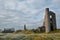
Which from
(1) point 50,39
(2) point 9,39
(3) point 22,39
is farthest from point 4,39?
(1) point 50,39

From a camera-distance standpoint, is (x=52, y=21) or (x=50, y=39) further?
(x=52, y=21)

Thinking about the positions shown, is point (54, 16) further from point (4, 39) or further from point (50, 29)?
point (4, 39)

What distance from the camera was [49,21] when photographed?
1431 inches

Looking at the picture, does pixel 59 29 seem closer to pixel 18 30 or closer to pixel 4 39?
pixel 18 30

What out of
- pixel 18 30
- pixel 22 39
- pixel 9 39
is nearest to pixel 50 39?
pixel 22 39

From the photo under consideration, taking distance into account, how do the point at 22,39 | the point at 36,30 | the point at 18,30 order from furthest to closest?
1. the point at 18,30
2. the point at 36,30
3. the point at 22,39

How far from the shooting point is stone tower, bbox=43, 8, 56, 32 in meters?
36.0

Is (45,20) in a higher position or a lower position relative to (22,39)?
higher

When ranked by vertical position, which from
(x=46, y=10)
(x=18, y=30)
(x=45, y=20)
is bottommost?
(x=18, y=30)

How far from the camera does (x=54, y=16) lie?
120 ft

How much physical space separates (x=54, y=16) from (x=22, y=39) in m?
19.9

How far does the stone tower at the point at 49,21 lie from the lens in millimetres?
35987

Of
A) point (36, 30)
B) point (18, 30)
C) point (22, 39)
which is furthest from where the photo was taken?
point (18, 30)

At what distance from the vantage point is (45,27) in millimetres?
36594
